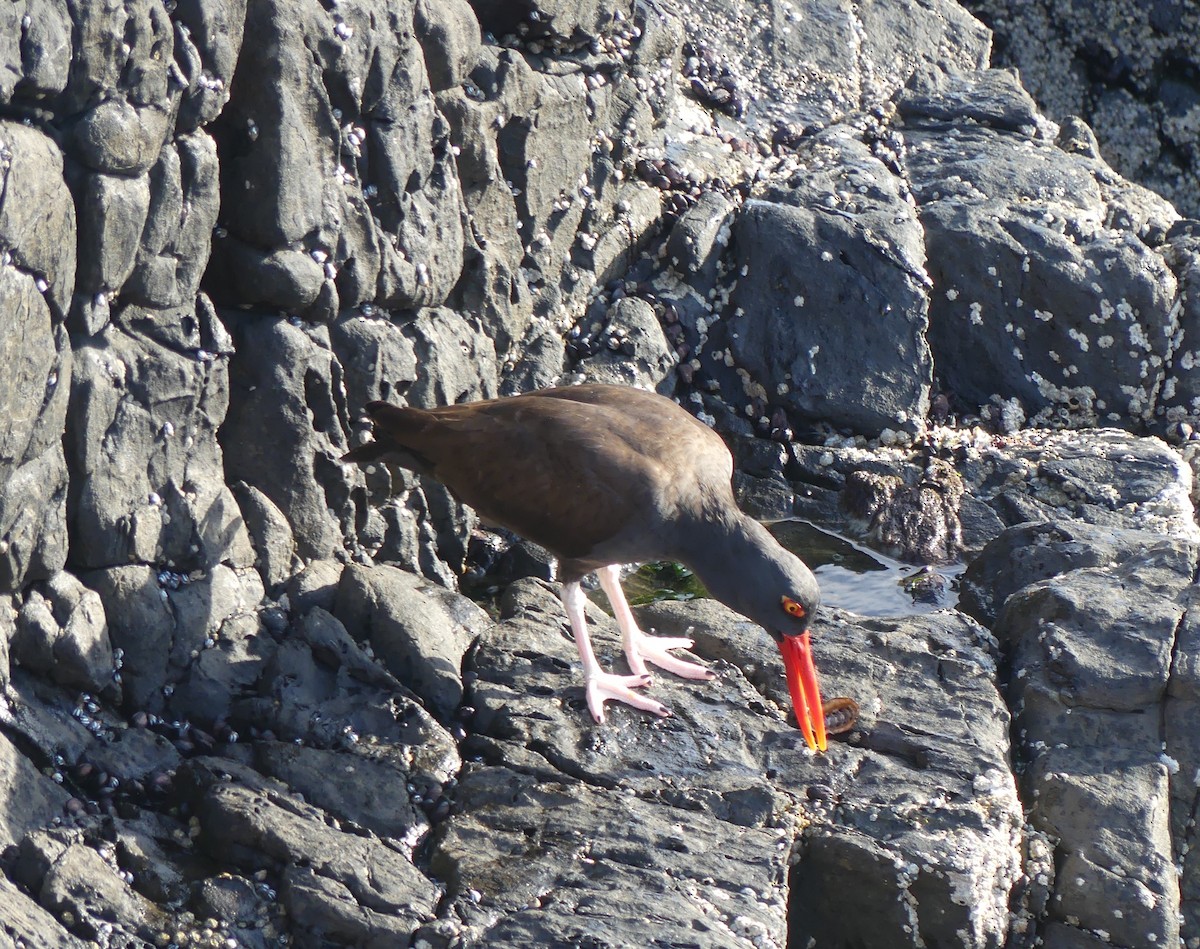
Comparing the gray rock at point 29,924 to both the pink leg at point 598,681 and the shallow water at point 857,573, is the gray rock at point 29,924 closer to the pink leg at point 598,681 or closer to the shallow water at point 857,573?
the pink leg at point 598,681

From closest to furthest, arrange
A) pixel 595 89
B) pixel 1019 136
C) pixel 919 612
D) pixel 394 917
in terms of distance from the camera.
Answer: pixel 394 917 < pixel 919 612 < pixel 595 89 < pixel 1019 136

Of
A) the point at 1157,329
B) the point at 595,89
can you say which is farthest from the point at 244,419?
the point at 1157,329

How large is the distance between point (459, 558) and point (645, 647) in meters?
1.54

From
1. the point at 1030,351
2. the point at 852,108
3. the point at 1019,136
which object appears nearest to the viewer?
the point at 1030,351

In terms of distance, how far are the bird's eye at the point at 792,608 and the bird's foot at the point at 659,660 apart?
23.5 inches

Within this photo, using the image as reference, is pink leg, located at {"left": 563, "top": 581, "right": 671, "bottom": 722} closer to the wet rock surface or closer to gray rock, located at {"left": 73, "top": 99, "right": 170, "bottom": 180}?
the wet rock surface

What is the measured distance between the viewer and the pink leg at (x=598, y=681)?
527 centimetres

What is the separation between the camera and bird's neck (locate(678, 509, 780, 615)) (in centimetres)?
527

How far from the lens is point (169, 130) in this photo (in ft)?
16.1

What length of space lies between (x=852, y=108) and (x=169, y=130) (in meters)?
6.42

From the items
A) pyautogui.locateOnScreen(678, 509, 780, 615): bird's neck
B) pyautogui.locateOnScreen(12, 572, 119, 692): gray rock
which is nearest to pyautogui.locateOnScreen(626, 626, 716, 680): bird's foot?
pyautogui.locateOnScreen(678, 509, 780, 615): bird's neck

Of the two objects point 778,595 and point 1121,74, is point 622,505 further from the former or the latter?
point 1121,74

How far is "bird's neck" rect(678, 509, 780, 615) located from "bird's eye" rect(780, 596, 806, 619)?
165mm

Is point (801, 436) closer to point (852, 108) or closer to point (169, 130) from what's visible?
point (852, 108)
